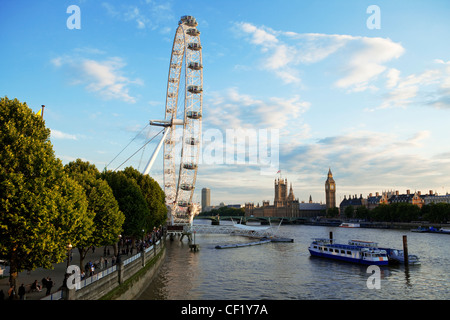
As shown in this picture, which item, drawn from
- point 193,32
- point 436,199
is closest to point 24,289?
point 193,32

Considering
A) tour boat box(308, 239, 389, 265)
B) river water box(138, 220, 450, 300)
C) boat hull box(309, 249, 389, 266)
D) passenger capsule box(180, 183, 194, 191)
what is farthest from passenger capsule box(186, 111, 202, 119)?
boat hull box(309, 249, 389, 266)

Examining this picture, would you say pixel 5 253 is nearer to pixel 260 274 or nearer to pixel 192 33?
pixel 260 274

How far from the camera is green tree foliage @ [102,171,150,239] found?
40.9 metres

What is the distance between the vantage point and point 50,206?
18.5 meters

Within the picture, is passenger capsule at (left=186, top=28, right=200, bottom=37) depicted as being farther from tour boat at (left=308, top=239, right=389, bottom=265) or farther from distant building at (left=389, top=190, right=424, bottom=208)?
distant building at (left=389, top=190, right=424, bottom=208)

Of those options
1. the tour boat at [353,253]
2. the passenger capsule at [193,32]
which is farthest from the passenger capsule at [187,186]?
the passenger capsule at [193,32]

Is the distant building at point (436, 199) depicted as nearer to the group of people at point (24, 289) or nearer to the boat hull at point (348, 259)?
the boat hull at point (348, 259)

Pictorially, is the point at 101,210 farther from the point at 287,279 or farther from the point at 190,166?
the point at 190,166

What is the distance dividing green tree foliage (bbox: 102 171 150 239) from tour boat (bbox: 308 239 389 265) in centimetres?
2672

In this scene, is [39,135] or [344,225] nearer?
[39,135]

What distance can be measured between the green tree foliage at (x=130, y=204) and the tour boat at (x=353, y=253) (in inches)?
1052

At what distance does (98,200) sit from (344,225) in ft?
437
